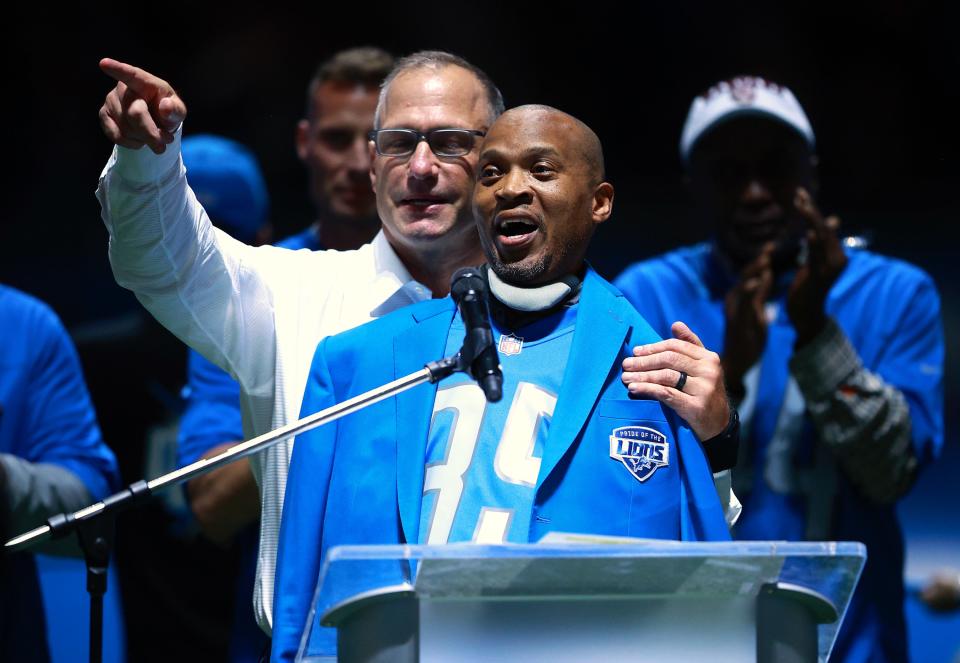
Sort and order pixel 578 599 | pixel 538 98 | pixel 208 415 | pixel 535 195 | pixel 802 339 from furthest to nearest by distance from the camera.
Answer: pixel 538 98, pixel 802 339, pixel 208 415, pixel 535 195, pixel 578 599

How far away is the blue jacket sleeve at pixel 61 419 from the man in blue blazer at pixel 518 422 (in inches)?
52.6

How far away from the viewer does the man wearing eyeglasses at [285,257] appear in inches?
115

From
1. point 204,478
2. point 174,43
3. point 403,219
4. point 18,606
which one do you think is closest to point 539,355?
point 403,219

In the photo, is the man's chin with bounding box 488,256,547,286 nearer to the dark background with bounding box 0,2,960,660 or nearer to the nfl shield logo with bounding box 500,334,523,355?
the nfl shield logo with bounding box 500,334,523,355

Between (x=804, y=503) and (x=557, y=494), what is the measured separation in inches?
65.0

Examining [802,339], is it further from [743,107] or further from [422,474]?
[422,474]

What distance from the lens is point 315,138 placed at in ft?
14.6

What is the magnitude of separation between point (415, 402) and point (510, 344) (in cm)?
20

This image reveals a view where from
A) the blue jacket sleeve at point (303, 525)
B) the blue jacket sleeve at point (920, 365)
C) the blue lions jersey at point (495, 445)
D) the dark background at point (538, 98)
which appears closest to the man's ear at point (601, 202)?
the blue lions jersey at point (495, 445)

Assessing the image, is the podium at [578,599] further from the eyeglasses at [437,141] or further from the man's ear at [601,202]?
the eyeglasses at [437,141]

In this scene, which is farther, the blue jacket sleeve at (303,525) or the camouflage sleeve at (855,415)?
the camouflage sleeve at (855,415)

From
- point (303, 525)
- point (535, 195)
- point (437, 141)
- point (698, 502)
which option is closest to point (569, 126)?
point (535, 195)

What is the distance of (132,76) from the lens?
105 inches

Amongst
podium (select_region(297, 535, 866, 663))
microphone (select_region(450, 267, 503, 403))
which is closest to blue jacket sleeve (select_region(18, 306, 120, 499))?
microphone (select_region(450, 267, 503, 403))
